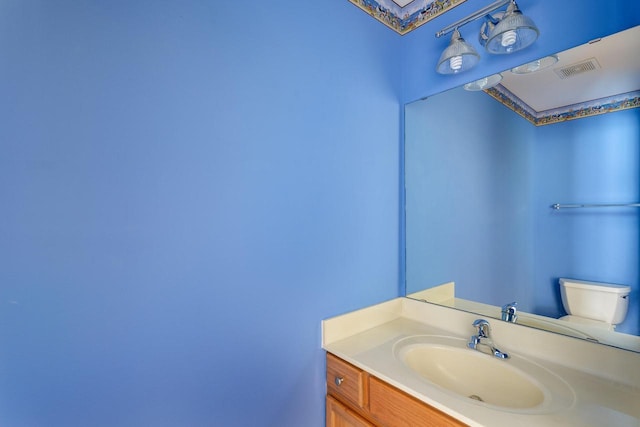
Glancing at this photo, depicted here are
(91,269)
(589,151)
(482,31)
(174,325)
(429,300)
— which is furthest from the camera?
(429,300)

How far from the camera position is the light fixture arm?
1047 millimetres

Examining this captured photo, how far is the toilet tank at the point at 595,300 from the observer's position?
93 centimetres

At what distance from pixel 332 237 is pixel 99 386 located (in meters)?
0.85

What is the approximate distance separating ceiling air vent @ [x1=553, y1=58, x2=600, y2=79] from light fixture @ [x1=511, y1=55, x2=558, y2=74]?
0.13 ft

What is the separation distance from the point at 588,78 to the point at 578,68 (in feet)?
0.17

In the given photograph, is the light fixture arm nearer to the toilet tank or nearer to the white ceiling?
the white ceiling

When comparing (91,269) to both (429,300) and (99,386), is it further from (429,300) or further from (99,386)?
(429,300)

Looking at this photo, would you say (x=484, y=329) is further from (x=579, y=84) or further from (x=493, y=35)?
(x=493, y=35)

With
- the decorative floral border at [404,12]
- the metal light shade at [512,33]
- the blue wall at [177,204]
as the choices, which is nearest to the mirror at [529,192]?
the metal light shade at [512,33]

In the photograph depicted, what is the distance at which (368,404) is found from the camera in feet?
3.15

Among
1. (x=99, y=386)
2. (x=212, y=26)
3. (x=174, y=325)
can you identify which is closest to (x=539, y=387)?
(x=174, y=325)

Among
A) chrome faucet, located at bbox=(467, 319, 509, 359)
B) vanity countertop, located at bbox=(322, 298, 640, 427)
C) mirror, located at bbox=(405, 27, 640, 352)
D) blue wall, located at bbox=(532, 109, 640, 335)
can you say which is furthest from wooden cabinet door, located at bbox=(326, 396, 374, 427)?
blue wall, located at bbox=(532, 109, 640, 335)

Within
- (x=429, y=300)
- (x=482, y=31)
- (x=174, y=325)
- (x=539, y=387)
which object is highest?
(x=482, y=31)

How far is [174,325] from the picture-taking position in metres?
0.78
